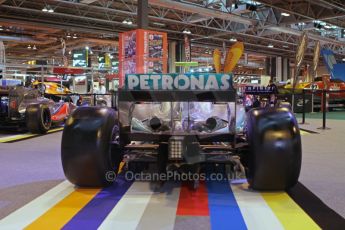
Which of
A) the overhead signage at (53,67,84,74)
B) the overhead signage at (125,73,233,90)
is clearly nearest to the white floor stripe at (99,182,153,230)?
the overhead signage at (125,73,233,90)

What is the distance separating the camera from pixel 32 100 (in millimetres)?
11312

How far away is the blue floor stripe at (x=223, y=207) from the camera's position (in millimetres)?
3092

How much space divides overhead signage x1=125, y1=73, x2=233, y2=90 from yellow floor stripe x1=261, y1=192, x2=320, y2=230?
1130 millimetres

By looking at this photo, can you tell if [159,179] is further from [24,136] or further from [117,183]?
[24,136]

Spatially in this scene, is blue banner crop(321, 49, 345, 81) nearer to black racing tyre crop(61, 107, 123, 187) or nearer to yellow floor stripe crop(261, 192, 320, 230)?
yellow floor stripe crop(261, 192, 320, 230)

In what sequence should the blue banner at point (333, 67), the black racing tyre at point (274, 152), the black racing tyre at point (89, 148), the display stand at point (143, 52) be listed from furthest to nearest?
the blue banner at point (333, 67) < the display stand at point (143, 52) < the black racing tyre at point (89, 148) < the black racing tyre at point (274, 152)

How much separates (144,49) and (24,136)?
16.9 ft

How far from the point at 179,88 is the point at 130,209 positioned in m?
1.30

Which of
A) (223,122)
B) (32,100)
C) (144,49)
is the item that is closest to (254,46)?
(144,49)

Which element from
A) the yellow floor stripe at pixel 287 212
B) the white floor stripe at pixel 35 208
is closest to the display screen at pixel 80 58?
the white floor stripe at pixel 35 208

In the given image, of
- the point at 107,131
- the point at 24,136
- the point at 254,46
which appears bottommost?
the point at 24,136

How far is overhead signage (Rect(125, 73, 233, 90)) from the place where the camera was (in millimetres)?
3988

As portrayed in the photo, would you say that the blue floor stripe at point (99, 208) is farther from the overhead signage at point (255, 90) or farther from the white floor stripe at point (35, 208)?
the overhead signage at point (255, 90)

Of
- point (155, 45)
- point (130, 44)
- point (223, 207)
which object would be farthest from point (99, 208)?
point (130, 44)
